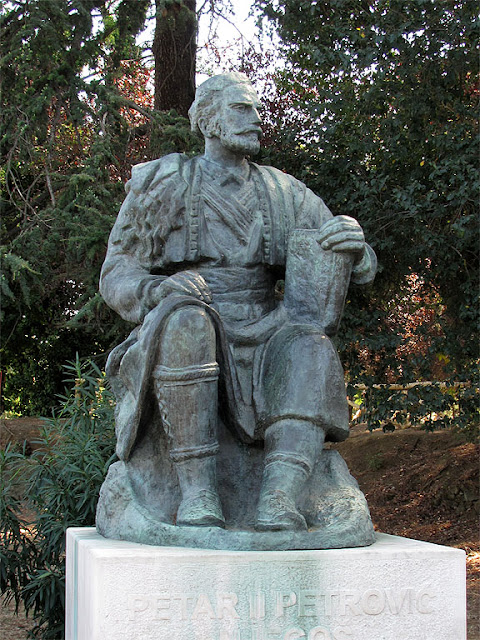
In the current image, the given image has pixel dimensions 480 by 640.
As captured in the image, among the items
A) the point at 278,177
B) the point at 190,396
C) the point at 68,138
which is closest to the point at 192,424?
the point at 190,396

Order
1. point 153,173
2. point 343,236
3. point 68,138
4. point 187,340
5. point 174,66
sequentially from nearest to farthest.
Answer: point 187,340 < point 343,236 < point 153,173 < point 174,66 < point 68,138

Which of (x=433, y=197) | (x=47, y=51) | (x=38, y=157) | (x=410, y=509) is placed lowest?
(x=410, y=509)

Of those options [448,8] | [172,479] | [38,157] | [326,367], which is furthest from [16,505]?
[448,8]

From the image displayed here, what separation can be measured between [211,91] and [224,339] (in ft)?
3.71

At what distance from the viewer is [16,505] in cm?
614

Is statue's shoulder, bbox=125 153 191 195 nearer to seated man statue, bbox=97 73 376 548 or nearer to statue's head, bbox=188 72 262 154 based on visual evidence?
seated man statue, bbox=97 73 376 548

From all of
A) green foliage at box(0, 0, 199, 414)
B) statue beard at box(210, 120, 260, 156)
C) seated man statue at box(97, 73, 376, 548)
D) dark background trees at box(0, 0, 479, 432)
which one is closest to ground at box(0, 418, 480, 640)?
dark background trees at box(0, 0, 479, 432)

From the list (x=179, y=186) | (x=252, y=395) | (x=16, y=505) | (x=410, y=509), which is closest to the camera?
(x=252, y=395)

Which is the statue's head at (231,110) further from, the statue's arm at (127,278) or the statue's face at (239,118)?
the statue's arm at (127,278)

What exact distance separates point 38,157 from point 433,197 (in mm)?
4087

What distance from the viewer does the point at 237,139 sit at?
3.86m

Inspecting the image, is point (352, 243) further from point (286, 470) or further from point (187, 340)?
point (286, 470)

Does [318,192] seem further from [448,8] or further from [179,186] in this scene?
[179,186]

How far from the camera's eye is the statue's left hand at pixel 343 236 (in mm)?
3629
